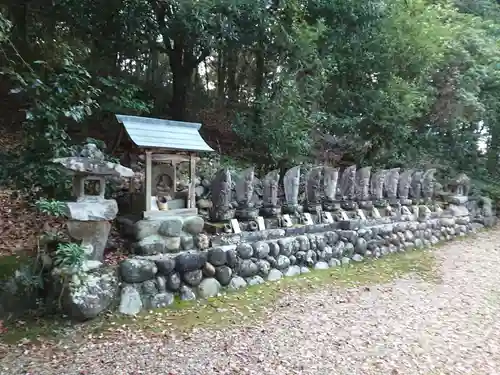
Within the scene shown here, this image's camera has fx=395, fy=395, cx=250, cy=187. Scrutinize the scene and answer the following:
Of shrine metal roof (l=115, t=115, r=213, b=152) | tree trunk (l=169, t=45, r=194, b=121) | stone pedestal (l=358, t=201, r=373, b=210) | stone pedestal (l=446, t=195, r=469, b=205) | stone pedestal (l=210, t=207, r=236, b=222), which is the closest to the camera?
shrine metal roof (l=115, t=115, r=213, b=152)

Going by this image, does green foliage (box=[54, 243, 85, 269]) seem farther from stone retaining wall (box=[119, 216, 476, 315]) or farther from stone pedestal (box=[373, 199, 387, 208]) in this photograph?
stone pedestal (box=[373, 199, 387, 208])

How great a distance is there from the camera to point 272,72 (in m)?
8.18

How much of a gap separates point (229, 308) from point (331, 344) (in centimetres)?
121

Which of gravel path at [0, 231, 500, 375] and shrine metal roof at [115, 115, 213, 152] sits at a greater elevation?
shrine metal roof at [115, 115, 213, 152]

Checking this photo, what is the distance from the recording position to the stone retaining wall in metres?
4.18

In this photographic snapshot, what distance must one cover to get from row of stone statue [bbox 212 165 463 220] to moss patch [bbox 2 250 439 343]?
109 cm

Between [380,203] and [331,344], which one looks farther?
[380,203]

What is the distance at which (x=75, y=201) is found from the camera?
13.3ft

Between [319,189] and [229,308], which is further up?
[319,189]

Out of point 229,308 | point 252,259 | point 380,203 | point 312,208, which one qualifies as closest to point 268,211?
point 252,259

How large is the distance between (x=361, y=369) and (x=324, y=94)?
6921 mm

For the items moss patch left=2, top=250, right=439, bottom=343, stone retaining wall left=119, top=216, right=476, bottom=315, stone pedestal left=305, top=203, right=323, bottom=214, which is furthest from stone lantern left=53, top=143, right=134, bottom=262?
stone pedestal left=305, top=203, right=323, bottom=214

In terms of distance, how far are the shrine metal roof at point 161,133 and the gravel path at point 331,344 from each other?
Result: 2065mm

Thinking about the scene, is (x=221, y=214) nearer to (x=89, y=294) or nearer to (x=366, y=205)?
(x=89, y=294)
